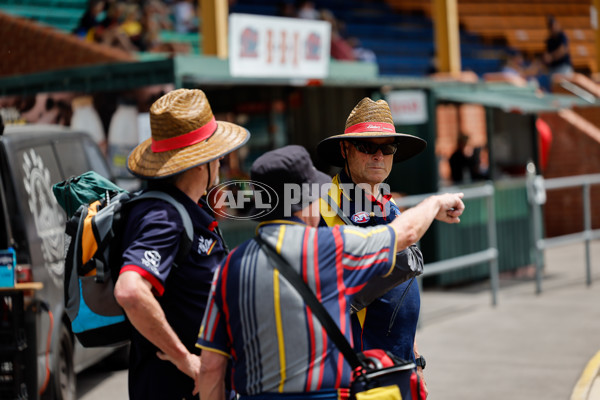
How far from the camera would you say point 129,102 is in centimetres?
819

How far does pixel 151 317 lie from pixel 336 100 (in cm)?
1029

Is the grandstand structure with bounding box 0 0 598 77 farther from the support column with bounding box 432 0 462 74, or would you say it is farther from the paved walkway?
the paved walkway

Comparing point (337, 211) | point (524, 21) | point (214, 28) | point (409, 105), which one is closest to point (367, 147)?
Result: point (337, 211)

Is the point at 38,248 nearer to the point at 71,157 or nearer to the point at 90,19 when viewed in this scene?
the point at 71,157

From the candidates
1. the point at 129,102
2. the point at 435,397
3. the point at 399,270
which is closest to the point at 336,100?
the point at 129,102

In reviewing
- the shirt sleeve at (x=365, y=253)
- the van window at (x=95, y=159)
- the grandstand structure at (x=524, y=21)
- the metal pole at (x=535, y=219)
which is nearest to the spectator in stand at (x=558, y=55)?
the grandstand structure at (x=524, y=21)

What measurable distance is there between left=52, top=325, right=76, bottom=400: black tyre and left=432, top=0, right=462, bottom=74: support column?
10226 mm

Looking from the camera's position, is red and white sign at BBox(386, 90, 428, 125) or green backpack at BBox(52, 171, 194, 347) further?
red and white sign at BBox(386, 90, 428, 125)

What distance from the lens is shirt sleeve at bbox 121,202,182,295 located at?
287cm

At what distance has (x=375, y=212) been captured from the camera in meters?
3.51

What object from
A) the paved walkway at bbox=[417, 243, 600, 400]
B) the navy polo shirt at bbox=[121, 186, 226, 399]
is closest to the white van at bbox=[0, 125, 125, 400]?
the navy polo shirt at bbox=[121, 186, 226, 399]

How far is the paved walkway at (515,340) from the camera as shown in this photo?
646cm

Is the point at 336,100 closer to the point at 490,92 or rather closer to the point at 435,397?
the point at 490,92

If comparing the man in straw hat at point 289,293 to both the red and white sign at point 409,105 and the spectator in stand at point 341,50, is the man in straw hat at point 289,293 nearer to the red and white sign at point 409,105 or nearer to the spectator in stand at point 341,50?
the red and white sign at point 409,105
